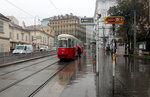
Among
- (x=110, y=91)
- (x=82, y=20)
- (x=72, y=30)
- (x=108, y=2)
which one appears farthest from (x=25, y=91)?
(x=72, y=30)

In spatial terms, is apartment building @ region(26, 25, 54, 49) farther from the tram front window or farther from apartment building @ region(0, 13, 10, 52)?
the tram front window

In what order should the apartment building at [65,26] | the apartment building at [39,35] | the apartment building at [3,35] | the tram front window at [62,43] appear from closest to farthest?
the tram front window at [62,43], the apartment building at [3,35], the apartment building at [39,35], the apartment building at [65,26]

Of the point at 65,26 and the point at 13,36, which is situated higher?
the point at 65,26

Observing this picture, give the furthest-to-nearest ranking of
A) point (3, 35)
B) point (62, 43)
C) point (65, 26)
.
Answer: point (65, 26), point (3, 35), point (62, 43)

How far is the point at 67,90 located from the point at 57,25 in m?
96.6

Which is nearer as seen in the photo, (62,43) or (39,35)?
(62,43)

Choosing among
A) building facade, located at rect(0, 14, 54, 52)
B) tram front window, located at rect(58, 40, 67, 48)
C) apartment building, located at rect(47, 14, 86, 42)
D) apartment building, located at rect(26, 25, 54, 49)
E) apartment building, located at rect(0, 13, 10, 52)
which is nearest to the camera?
tram front window, located at rect(58, 40, 67, 48)

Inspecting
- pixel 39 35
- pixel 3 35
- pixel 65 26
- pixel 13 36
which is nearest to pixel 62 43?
pixel 3 35

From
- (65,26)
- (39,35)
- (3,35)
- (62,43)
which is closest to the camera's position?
(62,43)

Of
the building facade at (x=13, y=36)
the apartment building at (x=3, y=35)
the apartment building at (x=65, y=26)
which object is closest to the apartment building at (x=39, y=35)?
the building facade at (x=13, y=36)

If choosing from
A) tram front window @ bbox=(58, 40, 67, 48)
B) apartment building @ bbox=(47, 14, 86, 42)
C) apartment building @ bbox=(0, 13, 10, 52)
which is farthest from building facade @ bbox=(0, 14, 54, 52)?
apartment building @ bbox=(47, 14, 86, 42)

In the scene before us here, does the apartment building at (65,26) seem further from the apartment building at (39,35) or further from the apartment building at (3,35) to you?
the apartment building at (3,35)

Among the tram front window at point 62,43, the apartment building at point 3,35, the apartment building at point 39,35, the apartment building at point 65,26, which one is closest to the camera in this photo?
the tram front window at point 62,43

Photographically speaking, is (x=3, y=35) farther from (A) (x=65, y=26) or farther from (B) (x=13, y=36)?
(A) (x=65, y=26)
